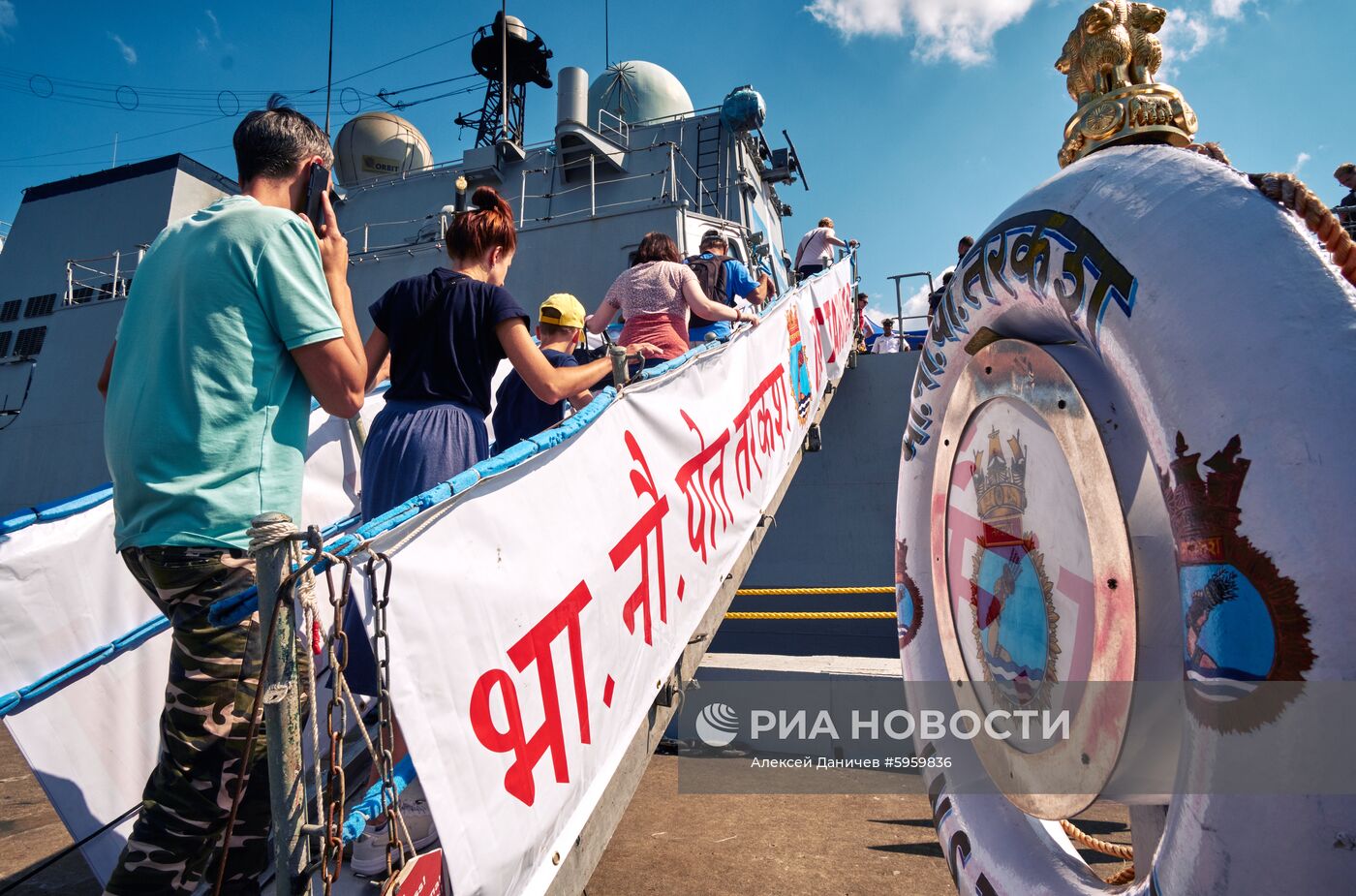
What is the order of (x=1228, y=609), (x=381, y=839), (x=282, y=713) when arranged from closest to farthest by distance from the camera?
(x=1228, y=609) < (x=282, y=713) < (x=381, y=839)

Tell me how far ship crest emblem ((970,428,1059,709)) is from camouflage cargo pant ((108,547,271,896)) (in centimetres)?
146

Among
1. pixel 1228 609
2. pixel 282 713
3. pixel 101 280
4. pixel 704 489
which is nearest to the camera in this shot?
pixel 1228 609

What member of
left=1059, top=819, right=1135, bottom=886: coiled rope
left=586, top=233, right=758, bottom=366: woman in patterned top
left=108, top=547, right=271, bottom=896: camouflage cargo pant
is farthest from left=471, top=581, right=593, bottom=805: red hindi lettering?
left=586, top=233, right=758, bottom=366: woman in patterned top

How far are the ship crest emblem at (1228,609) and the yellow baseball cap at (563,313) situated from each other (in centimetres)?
256

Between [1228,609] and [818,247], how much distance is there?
7234mm

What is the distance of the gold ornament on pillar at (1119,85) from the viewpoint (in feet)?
4.41

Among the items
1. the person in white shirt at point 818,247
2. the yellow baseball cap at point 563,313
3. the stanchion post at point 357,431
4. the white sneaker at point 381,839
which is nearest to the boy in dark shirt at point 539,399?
the yellow baseball cap at point 563,313

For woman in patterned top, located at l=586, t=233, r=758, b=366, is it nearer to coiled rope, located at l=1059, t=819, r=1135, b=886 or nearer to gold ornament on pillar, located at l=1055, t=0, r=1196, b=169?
gold ornament on pillar, located at l=1055, t=0, r=1196, b=169

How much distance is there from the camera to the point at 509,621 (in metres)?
1.33

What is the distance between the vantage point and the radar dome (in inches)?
671

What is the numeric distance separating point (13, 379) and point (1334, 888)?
69.8ft

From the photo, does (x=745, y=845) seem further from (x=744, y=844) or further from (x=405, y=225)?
(x=405, y=225)

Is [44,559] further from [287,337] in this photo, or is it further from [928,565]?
[928,565]

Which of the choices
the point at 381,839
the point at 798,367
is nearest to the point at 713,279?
the point at 798,367
